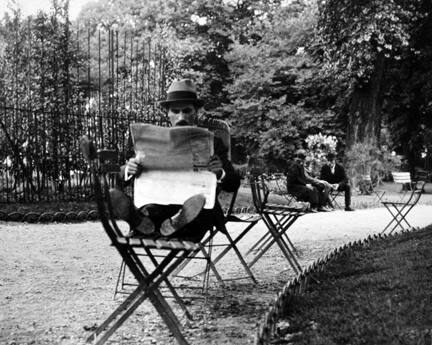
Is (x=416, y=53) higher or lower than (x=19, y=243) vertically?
higher

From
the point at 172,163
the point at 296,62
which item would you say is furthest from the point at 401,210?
the point at 296,62

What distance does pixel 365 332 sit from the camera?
394cm

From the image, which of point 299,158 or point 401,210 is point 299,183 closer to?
point 299,158

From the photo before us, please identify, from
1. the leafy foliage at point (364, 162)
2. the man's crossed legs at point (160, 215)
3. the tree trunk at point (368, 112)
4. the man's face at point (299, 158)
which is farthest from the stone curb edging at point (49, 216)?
the tree trunk at point (368, 112)

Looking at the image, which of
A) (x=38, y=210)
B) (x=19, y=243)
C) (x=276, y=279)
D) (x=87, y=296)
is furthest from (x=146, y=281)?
(x=38, y=210)

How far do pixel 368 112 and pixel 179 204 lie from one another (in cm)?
2116

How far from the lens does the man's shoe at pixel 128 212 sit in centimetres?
378

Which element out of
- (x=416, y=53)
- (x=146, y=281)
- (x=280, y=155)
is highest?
(x=416, y=53)

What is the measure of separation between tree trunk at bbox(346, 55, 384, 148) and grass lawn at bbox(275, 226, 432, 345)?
1729cm

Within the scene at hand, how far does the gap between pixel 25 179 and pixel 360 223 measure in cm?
737

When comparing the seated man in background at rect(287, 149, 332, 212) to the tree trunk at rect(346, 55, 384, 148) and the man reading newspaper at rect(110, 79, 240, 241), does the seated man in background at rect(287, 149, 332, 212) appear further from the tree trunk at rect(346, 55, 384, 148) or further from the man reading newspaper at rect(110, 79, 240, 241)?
the tree trunk at rect(346, 55, 384, 148)

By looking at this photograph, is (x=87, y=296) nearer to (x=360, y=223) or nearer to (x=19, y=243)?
(x=19, y=243)

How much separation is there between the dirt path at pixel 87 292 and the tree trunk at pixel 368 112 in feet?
46.6

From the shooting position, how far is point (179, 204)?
4.10m
